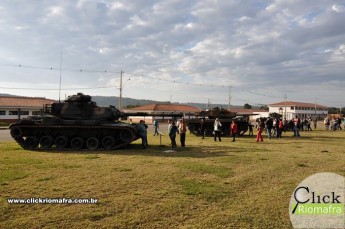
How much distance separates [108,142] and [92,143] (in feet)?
2.43

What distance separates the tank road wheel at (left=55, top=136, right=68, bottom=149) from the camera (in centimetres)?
1618

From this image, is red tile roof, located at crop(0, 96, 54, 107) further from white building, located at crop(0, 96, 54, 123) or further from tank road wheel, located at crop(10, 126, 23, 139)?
tank road wheel, located at crop(10, 126, 23, 139)

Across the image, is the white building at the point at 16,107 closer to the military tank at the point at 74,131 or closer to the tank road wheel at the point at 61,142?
the military tank at the point at 74,131

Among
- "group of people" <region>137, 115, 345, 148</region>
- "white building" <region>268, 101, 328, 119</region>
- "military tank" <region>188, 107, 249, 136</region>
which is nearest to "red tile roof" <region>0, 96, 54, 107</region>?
"group of people" <region>137, 115, 345, 148</region>

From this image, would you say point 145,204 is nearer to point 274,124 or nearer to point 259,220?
point 259,220

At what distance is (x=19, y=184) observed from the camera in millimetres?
8484

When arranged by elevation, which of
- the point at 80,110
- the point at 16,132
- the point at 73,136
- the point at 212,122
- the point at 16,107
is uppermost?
Answer: the point at 16,107

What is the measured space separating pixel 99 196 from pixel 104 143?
28.9ft

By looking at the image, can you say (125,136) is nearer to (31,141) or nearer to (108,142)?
(108,142)

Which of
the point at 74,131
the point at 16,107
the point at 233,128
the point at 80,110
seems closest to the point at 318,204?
the point at 74,131

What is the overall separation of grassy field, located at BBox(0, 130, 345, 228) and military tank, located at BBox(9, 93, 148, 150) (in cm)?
231

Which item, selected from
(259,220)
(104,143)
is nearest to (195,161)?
(104,143)

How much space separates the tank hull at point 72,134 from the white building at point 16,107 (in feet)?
118

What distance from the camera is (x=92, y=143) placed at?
16203 mm
